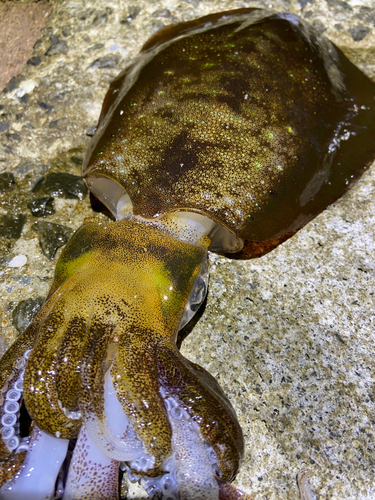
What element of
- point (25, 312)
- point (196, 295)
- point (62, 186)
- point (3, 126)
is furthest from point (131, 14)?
point (196, 295)

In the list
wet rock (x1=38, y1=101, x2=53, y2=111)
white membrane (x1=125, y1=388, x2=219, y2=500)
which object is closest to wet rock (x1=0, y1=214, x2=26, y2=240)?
wet rock (x1=38, y1=101, x2=53, y2=111)

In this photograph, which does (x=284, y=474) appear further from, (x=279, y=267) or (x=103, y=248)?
(x=103, y=248)

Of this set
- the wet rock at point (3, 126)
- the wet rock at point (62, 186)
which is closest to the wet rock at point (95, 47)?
the wet rock at point (3, 126)

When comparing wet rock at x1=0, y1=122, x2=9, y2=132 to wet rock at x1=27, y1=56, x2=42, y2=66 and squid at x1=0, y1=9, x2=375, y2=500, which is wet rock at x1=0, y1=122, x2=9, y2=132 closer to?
wet rock at x1=27, y1=56, x2=42, y2=66

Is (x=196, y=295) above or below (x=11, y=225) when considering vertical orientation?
above

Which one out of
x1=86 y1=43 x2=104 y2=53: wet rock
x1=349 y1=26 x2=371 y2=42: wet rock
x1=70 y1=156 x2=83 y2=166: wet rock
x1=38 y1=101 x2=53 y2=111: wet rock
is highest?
x1=349 y1=26 x2=371 y2=42: wet rock

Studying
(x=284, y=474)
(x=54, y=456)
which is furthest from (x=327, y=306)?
(x=54, y=456)

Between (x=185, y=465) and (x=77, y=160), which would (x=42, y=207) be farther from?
(x=185, y=465)
